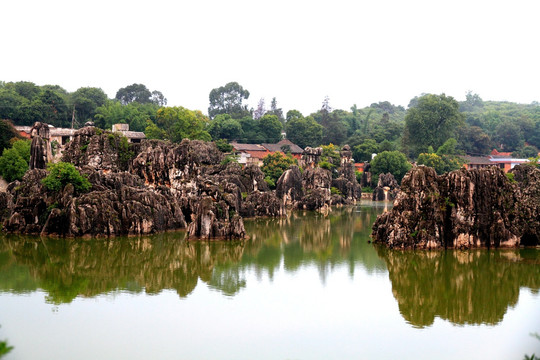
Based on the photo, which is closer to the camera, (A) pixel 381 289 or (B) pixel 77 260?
(A) pixel 381 289

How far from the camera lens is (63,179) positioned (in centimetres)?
3158

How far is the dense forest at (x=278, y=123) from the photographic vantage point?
226ft

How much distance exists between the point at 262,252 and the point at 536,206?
13.7m

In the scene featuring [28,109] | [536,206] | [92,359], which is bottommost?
[92,359]

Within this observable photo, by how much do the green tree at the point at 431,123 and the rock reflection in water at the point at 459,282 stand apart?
61.8 m

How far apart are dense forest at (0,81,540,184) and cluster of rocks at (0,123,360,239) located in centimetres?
904

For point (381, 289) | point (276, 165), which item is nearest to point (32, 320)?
point (381, 289)

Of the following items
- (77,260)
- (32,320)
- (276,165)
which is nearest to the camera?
(32,320)

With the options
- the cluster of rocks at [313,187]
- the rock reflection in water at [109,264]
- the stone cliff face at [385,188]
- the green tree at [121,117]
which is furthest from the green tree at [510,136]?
the rock reflection in water at [109,264]

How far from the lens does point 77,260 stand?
2534cm

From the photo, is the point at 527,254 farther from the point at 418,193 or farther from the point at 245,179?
the point at 245,179

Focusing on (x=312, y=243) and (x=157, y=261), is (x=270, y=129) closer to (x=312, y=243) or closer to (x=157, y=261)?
(x=312, y=243)

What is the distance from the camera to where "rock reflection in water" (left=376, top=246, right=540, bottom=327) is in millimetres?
19000

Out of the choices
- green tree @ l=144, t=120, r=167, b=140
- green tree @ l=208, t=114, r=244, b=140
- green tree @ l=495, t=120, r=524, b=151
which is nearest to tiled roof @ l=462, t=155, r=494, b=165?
green tree @ l=495, t=120, r=524, b=151
